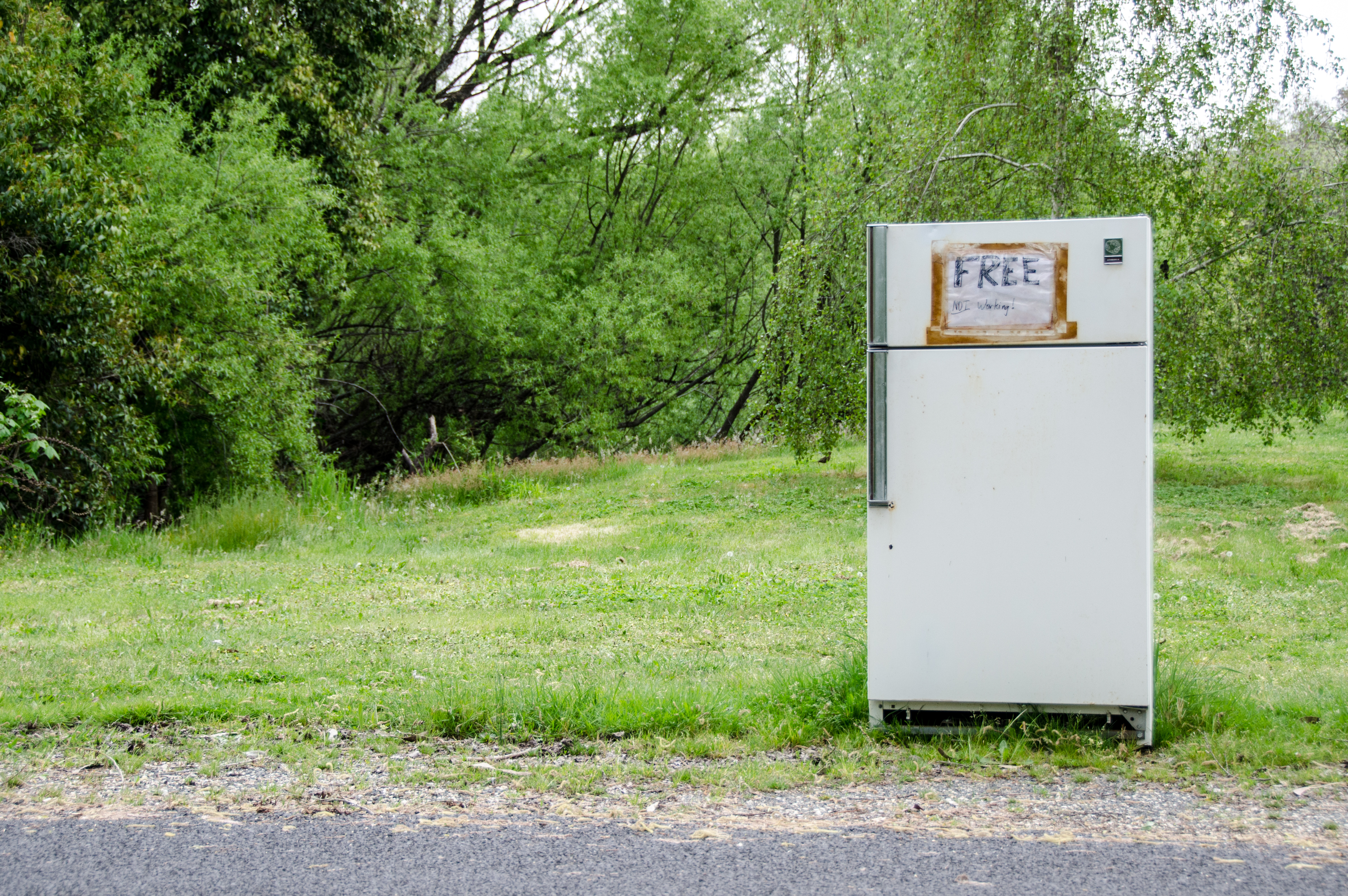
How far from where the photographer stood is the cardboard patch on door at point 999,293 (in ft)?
14.2

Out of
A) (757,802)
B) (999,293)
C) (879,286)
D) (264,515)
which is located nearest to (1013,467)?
(999,293)

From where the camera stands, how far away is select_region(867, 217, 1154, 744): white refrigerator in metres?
4.30

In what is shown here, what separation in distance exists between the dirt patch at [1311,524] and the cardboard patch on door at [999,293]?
26.1 feet

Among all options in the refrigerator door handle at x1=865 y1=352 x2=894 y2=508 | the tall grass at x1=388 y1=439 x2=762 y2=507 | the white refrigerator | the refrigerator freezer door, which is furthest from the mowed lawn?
the tall grass at x1=388 y1=439 x2=762 y2=507

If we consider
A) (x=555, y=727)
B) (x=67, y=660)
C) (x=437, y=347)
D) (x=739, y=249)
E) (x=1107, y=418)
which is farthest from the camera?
(x=739, y=249)

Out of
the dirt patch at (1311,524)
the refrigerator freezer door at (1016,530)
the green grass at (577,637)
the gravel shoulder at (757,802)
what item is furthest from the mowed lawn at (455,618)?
the dirt patch at (1311,524)

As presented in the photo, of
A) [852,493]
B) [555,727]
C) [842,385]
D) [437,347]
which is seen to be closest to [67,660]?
[555,727]

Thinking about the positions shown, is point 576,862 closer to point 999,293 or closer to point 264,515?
Result: point 999,293

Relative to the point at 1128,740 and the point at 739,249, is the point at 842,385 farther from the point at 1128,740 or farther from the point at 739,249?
the point at 739,249

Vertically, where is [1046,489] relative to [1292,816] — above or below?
above

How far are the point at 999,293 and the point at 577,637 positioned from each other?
378 cm

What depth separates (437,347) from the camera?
24.9 metres

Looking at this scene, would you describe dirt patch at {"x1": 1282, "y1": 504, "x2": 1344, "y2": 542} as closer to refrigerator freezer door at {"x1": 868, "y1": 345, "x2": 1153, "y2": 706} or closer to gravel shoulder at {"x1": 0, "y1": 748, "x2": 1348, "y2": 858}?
refrigerator freezer door at {"x1": 868, "y1": 345, "x2": 1153, "y2": 706}

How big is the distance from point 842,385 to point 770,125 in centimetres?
1469
